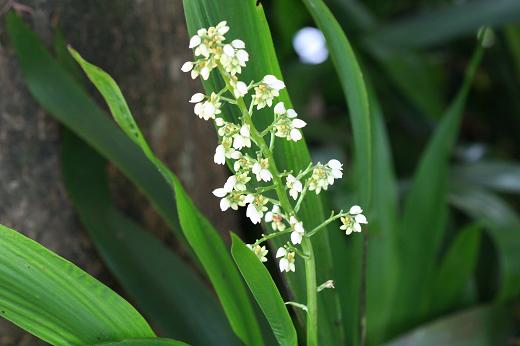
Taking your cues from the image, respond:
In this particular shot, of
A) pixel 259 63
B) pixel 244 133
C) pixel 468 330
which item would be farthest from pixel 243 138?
pixel 468 330

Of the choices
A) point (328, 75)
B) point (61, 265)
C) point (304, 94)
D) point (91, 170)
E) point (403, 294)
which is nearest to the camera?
point (61, 265)

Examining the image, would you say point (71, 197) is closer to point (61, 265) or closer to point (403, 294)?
point (61, 265)

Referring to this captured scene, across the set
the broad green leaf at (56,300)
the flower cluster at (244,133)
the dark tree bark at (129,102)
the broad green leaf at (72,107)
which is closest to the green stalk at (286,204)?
the flower cluster at (244,133)

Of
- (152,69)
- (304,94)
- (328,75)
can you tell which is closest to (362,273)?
(152,69)

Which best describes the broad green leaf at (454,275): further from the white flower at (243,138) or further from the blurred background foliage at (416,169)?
the white flower at (243,138)

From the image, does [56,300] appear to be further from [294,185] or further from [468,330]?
[468,330]

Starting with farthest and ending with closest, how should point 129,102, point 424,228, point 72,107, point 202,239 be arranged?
point 424,228 → point 129,102 → point 72,107 → point 202,239
